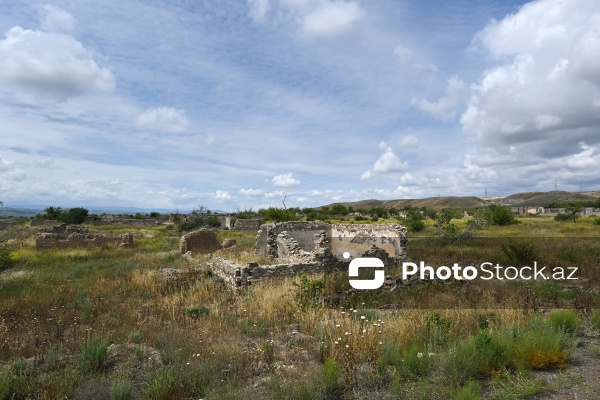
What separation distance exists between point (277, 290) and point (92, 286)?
6321mm

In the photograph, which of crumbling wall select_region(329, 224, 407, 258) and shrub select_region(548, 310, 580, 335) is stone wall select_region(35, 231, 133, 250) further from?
shrub select_region(548, 310, 580, 335)

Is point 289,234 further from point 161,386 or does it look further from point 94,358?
point 161,386

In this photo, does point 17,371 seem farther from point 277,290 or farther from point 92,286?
point 92,286

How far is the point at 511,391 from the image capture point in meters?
4.29

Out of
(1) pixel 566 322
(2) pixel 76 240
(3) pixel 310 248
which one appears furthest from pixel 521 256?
(2) pixel 76 240

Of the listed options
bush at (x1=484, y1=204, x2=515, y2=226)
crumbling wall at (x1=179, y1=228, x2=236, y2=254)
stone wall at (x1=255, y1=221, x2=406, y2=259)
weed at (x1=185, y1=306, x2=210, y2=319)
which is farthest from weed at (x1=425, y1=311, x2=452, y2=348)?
bush at (x1=484, y1=204, x2=515, y2=226)

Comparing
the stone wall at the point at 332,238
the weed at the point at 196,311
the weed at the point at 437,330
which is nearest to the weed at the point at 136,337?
the weed at the point at 196,311

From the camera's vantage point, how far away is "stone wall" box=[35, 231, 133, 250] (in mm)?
22406
